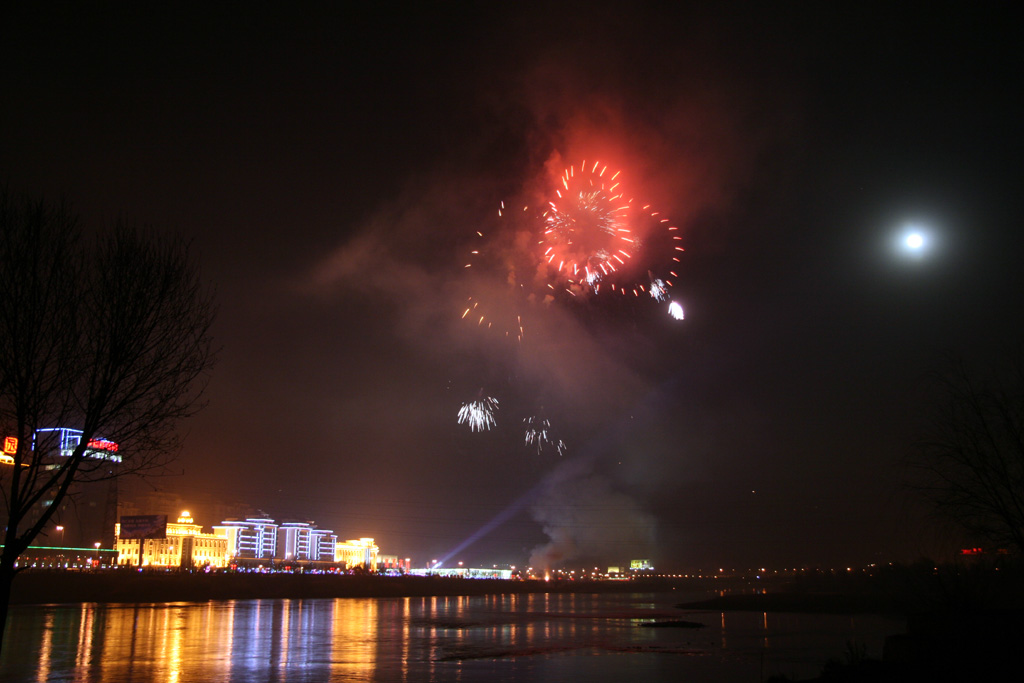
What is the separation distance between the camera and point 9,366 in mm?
13305

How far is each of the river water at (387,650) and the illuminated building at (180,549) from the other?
11703cm

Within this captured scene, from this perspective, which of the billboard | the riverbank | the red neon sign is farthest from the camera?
the billboard

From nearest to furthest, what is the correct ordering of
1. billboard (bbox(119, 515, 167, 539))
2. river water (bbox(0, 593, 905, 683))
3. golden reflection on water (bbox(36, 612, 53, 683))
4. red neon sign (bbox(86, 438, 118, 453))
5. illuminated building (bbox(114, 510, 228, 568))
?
red neon sign (bbox(86, 438, 118, 453))
golden reflection on water (bbox(36, 612, 53, 683))
river water (bbox(0, 593, 905, 683))
billboard (bbox(119, 515, 167, 539))
illuminated building (bbox(114, 510, 228, 568))

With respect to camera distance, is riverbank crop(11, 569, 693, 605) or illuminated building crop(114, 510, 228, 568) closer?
riverbank crop(11, 569, 693, 605)

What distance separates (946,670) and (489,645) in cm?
2354

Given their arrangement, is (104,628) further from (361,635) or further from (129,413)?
(129,413)

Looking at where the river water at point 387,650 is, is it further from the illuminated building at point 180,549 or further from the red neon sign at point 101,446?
the illuminated building at point 180,549

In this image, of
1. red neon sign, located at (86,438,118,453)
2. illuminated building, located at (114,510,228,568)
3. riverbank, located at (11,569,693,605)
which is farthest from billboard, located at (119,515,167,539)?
red neon sign, located at (86,438,118,453)

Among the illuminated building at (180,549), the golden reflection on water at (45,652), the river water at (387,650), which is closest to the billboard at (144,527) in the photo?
the illuminated building at (180,549)

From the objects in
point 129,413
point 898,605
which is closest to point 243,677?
point 129,413

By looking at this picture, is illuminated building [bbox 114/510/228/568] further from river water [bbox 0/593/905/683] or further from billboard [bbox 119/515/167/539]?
river water [bbox 0/593/905/683]

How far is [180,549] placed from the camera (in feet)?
573

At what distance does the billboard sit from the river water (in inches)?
3145

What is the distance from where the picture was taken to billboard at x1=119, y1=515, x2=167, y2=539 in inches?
5064
